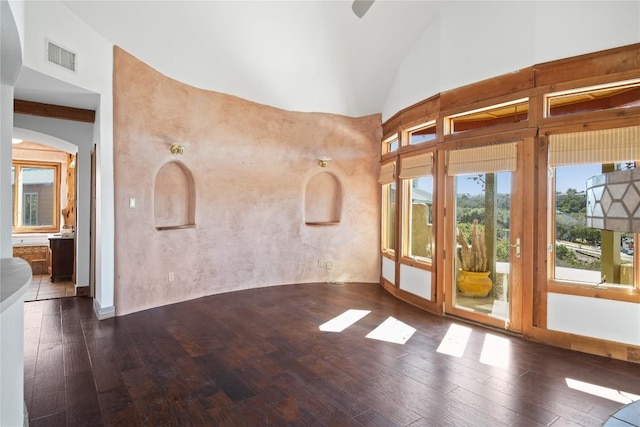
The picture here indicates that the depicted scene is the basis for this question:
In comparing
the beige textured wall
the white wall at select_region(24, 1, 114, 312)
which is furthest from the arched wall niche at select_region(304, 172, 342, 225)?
the white wall at select_region(24, 1, 114, 312)

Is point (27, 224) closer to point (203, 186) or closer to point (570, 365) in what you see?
point (203, 186)

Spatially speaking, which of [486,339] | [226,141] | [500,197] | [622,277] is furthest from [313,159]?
[622,277]

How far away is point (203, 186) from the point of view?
517cm

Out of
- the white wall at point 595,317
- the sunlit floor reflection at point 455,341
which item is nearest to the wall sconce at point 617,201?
the sunlit floor reflection at point 455,341

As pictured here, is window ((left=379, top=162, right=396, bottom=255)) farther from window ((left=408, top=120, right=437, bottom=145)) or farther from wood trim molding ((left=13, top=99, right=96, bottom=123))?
wood trim molding ((left=13, top=99, right=96, bottom=123))

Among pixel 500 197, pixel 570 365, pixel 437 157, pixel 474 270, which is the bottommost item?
pixel 570 365

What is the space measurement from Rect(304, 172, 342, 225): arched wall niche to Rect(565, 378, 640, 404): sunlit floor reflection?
4256 mm

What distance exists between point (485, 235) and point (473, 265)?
42 centimetres

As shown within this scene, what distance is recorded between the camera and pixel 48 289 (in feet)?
18.2

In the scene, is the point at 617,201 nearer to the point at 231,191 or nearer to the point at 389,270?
the point at 389,270

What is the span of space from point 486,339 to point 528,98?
8.78 feet

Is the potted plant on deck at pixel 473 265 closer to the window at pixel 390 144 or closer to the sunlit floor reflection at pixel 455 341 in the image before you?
the sunlit floor reflection at pixel 455 341

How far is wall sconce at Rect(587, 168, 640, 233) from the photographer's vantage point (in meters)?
1.05

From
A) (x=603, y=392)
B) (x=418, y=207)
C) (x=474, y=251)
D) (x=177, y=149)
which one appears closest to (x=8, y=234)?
(x=177, y=149)
